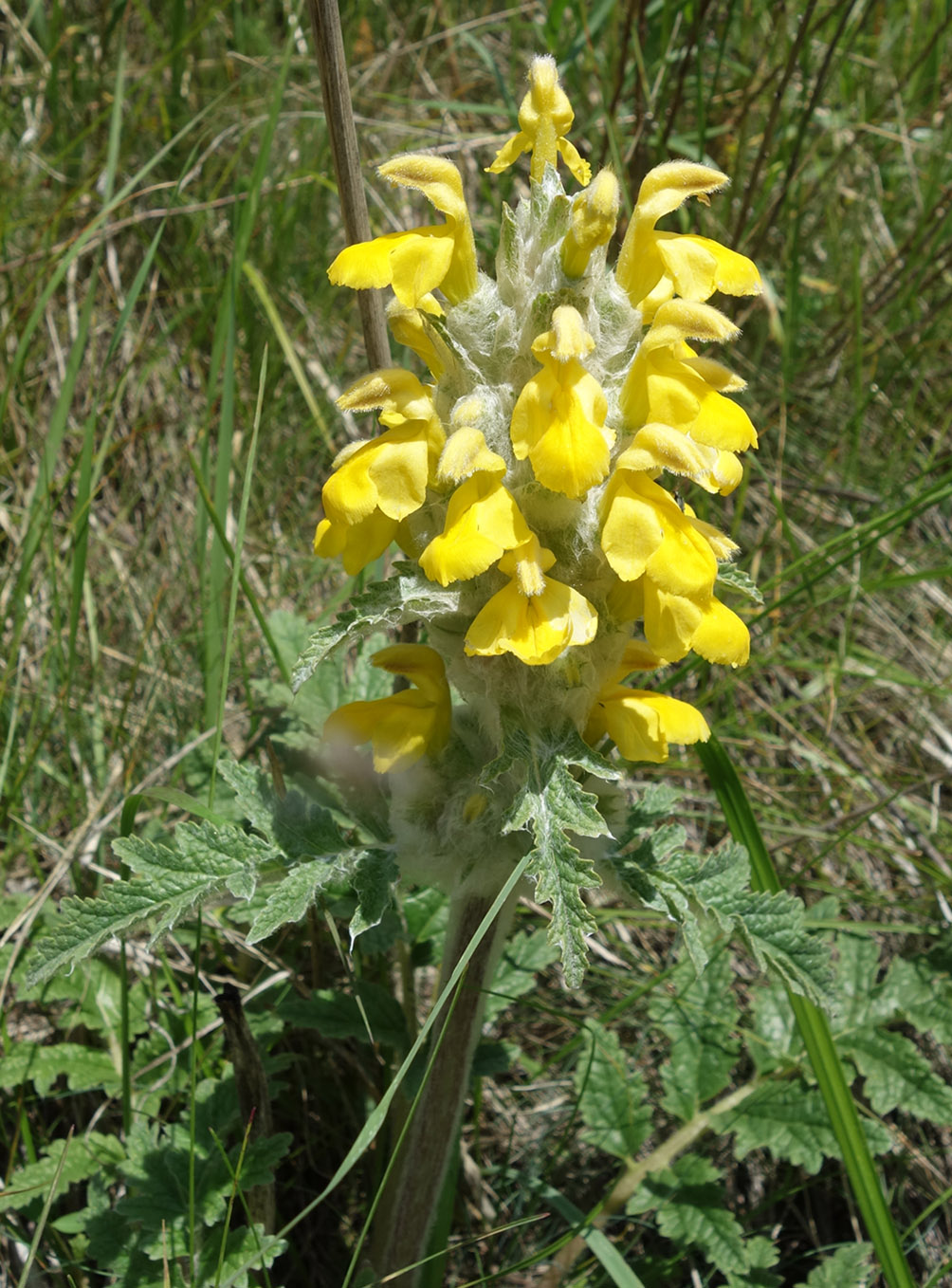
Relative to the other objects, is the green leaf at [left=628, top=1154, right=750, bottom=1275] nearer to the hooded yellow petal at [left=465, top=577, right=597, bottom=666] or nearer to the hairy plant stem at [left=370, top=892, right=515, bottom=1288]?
the hairy plant stem at [left=370, top=892, right=515, bottom=1288]

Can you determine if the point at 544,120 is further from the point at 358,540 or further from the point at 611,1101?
the point at 611,1101

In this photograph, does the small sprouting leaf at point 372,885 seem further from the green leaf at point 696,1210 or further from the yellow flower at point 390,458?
the green leaf at point 696,1210

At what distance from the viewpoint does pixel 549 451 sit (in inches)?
50.5

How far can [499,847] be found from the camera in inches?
60.0

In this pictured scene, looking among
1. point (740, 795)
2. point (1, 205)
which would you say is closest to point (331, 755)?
point (740, 795)

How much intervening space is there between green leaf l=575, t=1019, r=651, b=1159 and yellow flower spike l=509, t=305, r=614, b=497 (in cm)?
117

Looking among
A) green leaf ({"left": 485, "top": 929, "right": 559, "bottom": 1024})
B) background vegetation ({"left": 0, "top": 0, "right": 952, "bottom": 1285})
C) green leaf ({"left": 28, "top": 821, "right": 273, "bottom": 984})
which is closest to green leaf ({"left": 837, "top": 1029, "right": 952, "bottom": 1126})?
background vegetation ({"left": 0, "top": 0, "right": 952, "bottom": 1285})

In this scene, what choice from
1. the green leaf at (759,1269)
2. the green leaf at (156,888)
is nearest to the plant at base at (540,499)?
the green leaf at (156,888)

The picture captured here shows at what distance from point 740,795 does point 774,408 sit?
1.99 metres

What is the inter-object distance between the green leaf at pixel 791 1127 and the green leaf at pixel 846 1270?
149 mm

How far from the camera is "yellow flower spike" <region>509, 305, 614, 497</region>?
50.4 inches

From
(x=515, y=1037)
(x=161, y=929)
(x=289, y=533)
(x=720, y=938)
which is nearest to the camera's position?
(x=161, y=929)

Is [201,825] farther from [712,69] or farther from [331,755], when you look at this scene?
[712,69]

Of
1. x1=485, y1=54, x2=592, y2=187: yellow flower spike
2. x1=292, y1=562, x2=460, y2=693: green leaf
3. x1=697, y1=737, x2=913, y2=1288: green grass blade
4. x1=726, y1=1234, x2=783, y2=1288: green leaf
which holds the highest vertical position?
x1=485, y1=54, x2=592, y2=187: yellow flower spike
